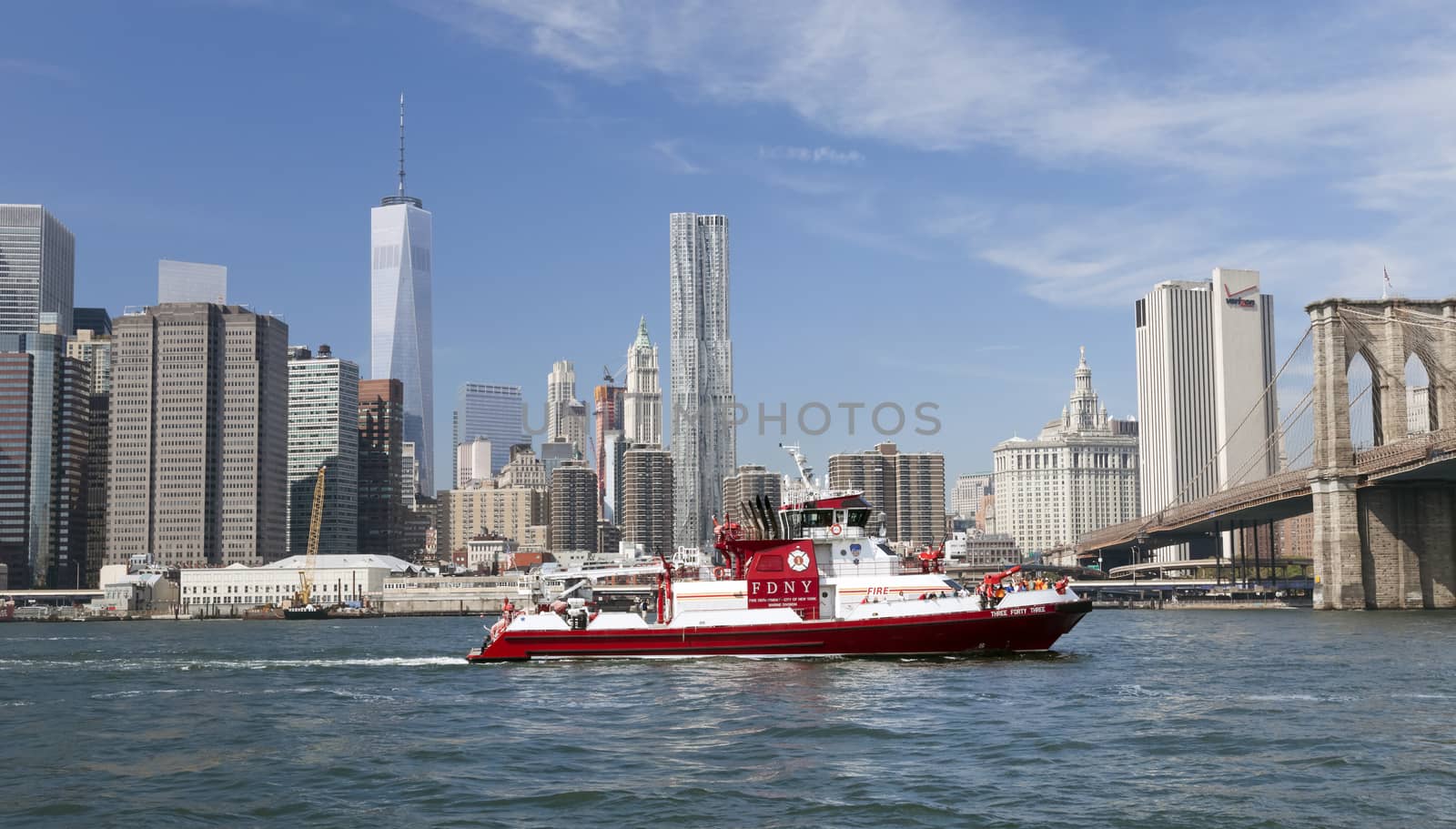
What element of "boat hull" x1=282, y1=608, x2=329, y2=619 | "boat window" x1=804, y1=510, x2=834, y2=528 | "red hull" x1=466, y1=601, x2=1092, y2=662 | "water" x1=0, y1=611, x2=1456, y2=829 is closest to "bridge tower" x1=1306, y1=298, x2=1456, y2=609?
"water" x1=0, y1=611, x2=1456, y2=829

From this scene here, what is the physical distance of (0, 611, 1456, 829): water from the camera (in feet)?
73.2

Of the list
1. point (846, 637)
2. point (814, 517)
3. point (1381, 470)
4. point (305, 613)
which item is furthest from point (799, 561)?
point (305, 613)

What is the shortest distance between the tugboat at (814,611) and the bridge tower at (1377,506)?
164 ft

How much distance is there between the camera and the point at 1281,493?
325 feet

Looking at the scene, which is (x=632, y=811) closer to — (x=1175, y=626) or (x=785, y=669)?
(x=785, y=669)

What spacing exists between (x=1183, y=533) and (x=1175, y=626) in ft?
218

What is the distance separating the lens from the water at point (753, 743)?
2230 centimetres

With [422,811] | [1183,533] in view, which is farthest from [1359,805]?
[1183,533]

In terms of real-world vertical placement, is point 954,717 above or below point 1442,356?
below

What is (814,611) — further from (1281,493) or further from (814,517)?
(1281,493)

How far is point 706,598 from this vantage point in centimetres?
4469

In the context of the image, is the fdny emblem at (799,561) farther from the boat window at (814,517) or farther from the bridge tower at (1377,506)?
the bridge tower at (1377,506)

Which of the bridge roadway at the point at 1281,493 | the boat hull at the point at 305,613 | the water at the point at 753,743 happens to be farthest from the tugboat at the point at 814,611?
the boat hull at the point at 305,613

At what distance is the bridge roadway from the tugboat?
4482 cm
